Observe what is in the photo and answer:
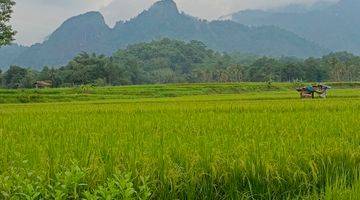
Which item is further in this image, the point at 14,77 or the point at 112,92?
the point at 14,77

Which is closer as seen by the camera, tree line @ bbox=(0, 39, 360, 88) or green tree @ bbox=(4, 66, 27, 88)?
tree line @ bbox=(0, 39, 360, 88)

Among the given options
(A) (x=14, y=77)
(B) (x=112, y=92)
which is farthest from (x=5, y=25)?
(A) (x=14, y=77)

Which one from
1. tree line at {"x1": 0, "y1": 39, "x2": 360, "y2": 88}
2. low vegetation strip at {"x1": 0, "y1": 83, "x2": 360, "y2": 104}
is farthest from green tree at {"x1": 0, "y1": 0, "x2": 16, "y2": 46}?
tree line at {"x1": 0, "y1": 39, "x2": 360, "y2": 88}

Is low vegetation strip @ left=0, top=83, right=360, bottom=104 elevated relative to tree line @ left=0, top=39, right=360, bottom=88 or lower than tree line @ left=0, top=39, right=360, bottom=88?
lower

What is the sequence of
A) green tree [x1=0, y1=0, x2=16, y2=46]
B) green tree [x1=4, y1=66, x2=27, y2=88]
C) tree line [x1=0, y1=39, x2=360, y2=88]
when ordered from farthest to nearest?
green tree [x1=4, y1=66, x2=27, y2=88] → tree line [x1=0, y1=39, x2=360, y2=88] → green tree [x1=0, y1=0, x2=16, y2=46]

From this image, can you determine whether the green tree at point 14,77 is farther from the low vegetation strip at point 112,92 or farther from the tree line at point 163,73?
the low vegetation strip at point 112,92

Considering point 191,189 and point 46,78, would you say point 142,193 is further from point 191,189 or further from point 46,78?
point 46,78

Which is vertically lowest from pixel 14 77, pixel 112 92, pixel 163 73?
pixel 112 92

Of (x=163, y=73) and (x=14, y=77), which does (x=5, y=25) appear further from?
(x=163, y=73)

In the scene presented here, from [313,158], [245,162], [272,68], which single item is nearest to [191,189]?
[245,162]

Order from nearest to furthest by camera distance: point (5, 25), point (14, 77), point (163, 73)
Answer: point (5, 25) → point (14, 77) → point (163, 73)

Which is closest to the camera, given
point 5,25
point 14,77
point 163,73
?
point 5,25

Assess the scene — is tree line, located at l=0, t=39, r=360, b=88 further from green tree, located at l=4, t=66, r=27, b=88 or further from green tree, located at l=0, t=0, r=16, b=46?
green tree, located at l=0, t=0, r=16, b=46

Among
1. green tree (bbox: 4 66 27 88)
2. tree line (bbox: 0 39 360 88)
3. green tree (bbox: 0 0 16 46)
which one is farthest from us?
green tree (bbox: 4 66 27 88)
